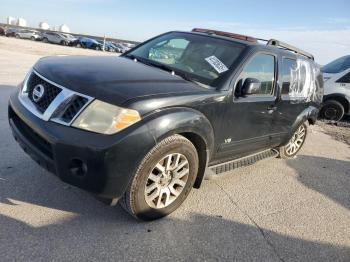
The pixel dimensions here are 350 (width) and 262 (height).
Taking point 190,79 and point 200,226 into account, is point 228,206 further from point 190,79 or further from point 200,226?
point 190,79

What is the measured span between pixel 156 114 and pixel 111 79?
0.58 metres

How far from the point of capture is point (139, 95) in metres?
3.06

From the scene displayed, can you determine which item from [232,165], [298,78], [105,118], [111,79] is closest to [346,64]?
[298,78]

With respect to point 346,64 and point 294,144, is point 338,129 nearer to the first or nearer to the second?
point 346,64

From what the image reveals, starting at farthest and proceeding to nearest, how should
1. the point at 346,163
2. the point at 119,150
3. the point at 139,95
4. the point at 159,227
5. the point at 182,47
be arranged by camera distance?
the point at 346,163 < the point at 182,47 < the point at 159,227 < the point at 139,95 < the point at 119,150

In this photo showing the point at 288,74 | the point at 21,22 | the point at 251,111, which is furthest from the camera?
the point at 21,22

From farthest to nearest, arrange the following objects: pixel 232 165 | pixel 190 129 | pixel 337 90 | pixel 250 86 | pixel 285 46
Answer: pixel 337 90, pixel 285 46, pixel 232 165, pixel 250 86, pixel 190 129

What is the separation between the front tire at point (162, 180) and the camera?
3.16 m

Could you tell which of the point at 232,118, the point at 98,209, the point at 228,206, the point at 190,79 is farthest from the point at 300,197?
the point at 98,209

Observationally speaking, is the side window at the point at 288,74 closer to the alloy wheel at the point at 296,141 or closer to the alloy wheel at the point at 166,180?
the alloy wheel at the point at 296,141

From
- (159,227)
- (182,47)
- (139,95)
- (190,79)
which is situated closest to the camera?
(139,95)

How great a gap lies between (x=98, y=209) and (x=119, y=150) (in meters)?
0.96

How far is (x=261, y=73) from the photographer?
4430 millimetres

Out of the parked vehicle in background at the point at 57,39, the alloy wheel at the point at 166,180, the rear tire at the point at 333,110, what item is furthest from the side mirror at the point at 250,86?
the parked vehicle in background at the point at 57,39
